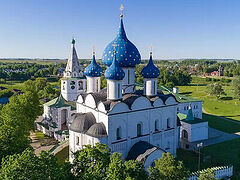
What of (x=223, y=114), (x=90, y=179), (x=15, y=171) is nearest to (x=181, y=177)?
(x=90, y=179)

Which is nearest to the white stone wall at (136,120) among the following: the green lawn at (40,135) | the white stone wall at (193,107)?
the green lawn at (40,135)

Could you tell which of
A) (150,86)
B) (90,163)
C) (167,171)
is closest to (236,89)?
(150,86)

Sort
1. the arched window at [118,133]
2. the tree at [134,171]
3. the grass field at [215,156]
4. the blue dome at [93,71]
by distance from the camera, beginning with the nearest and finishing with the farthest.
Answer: the tree at [134,171] < the arched window at [118,133] < the grass field at [215,156] < the blue dome at [93,71]

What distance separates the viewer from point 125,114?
16.1 metres

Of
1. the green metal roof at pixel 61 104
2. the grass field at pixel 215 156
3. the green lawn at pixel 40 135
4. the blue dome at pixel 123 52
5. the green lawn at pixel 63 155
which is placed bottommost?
the grass field at pixel 215 156

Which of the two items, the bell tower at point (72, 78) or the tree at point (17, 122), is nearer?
the tree at point (17, 122)

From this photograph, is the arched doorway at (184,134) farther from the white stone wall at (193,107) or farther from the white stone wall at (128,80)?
the white stone wall at (128,80)

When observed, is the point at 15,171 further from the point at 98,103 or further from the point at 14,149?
the point at 98,103

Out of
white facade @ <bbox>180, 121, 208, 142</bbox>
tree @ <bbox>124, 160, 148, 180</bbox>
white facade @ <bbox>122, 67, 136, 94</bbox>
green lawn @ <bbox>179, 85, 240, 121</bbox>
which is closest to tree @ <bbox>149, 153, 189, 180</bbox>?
tree @ <bbox>124, 160, 148, 180</bbox>

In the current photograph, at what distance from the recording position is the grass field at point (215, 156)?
58.0 ft

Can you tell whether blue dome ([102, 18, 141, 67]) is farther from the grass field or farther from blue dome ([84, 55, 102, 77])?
the grass field

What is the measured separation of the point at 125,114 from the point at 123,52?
204 inches

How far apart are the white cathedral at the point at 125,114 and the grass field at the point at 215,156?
5.37 feet

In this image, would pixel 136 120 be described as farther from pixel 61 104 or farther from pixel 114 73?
pixel 61 104
